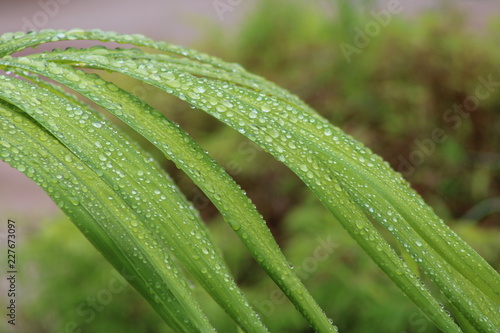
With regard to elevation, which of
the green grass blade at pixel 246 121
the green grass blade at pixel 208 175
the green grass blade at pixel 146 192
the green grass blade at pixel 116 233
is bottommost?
the green grass blade at pixel 116 233

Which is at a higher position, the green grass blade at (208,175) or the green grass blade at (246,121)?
the green grass blade at (246,121)

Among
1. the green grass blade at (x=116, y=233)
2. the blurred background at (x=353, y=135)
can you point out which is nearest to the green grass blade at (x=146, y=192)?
the green grass blade at (x=116, y=233)

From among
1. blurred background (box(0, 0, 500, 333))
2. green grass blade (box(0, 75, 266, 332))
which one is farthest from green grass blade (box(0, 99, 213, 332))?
blurred background (box(0, 0, 500, 333))

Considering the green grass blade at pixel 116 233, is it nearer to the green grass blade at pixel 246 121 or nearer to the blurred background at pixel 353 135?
the green grass blade at pixel 246 121

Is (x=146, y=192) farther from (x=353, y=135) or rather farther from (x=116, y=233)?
(x=353, y=135)

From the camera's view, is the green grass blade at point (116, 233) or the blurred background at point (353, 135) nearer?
the green grass blade at point (116, 233)

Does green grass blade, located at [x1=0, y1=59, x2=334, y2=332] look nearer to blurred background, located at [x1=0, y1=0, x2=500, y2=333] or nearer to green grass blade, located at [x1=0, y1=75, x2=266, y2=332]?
green grass blade, located at [x1=0, y1=75, x2=266, y2=332]

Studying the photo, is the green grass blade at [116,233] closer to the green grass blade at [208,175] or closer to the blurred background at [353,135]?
the green grass blade at [208,175]
